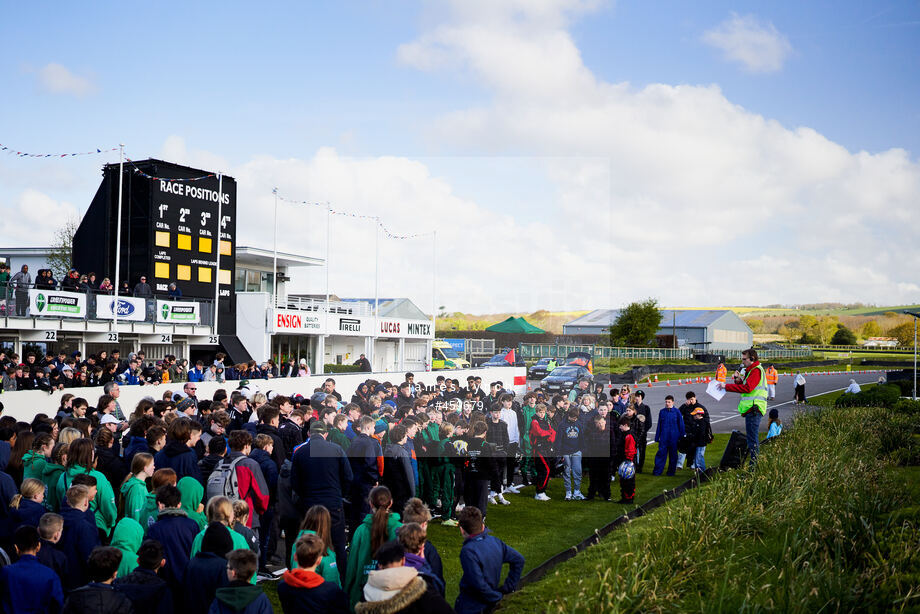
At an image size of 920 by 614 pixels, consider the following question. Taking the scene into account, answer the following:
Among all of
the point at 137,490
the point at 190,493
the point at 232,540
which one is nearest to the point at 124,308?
the point at 190,493

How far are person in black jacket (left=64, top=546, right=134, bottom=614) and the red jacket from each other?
866 centimetres

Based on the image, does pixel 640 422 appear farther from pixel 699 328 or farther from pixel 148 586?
pixel 699 328

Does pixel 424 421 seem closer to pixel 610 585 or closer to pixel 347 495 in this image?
pixel 347 495

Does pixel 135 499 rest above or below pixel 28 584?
above

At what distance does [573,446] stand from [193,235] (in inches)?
761

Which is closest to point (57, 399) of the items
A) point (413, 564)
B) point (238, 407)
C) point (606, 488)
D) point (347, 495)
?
point (238, 407)

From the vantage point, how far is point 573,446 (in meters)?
12.7

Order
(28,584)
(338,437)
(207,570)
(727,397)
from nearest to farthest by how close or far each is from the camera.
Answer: (28,584), (207,570), (338,437), (727,397)

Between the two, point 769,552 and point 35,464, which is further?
point 35,464

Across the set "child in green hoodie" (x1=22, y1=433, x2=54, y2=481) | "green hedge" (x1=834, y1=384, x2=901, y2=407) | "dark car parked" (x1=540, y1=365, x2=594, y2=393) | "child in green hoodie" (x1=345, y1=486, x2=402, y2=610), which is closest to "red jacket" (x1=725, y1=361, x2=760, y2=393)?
"child in green hoodie" (x1=345, y1=486, x2=402, y2=610)

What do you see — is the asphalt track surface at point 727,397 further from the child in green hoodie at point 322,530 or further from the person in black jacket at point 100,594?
the person in black jacket at point 100,594

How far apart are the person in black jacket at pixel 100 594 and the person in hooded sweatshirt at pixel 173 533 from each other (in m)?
0.93

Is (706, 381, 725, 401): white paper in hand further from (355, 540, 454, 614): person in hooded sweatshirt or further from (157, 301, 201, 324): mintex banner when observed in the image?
(157, 301, 201, 324): mintex banner

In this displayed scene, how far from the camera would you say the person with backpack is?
697 cm
